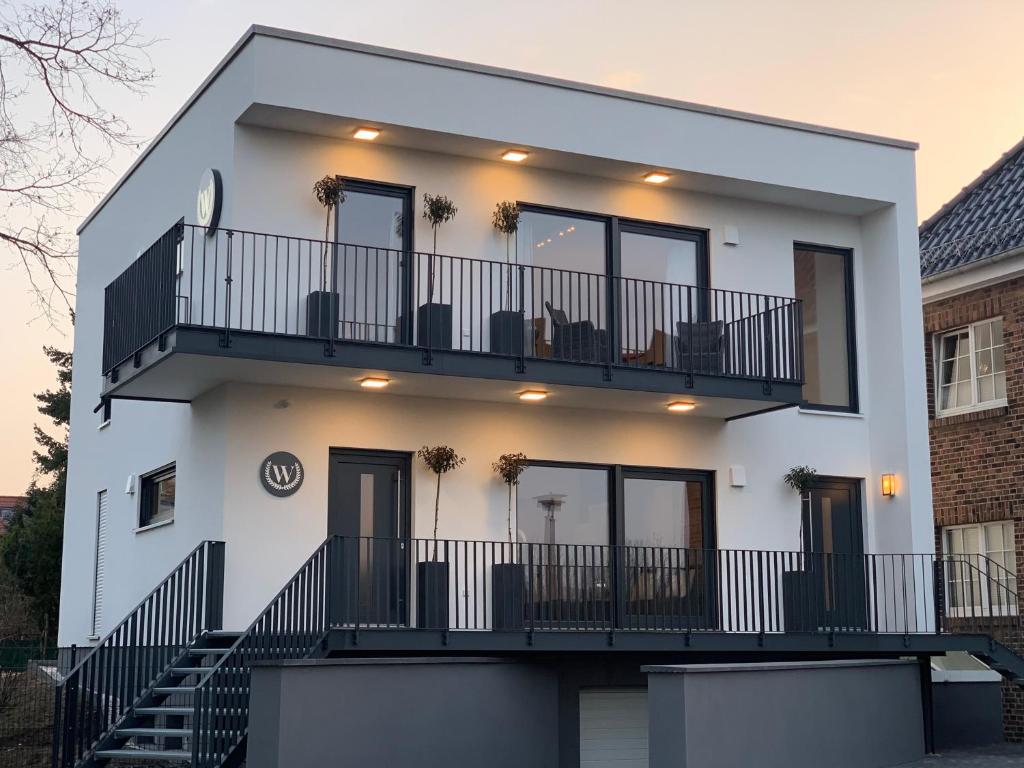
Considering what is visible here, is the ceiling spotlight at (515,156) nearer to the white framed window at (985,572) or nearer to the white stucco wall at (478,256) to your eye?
the white stucco wall at (478,256)

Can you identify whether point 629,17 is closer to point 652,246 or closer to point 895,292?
point 652,246

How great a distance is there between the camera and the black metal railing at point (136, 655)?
13672 mm

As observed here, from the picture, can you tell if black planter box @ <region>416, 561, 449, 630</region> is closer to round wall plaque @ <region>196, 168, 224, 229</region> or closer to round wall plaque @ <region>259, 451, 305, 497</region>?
round wall plaque @ <region>259, 451, 305, 497</region>

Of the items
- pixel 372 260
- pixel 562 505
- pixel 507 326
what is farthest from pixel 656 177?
pixel 562 505

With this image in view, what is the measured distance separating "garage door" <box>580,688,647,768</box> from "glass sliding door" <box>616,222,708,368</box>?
385cm

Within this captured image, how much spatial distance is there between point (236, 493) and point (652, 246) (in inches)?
243

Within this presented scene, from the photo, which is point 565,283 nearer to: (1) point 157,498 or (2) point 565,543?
(2) point 565,543

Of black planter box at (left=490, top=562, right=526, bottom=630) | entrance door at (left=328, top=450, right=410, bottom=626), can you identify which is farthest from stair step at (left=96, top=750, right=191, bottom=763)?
black planter box at (left=490, top=562, right=526, bottom=630)

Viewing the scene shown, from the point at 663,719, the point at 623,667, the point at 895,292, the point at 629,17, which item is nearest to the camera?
the point at 663,719

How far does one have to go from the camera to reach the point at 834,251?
18.9m

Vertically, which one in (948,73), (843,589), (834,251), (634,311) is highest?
(948,73)

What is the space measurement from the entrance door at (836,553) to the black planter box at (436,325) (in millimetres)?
5186

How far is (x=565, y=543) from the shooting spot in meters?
16.2

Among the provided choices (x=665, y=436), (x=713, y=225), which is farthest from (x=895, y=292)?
(x=665, y=436)
